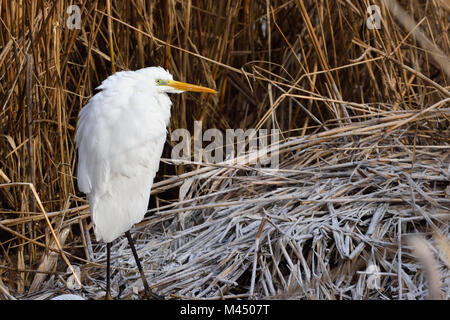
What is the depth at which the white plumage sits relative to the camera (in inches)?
67.3

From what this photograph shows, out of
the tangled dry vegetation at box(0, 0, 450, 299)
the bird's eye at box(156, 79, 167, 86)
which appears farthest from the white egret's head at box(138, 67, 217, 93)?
the tangled dry vegetation at box(0, 0, 450, 299)

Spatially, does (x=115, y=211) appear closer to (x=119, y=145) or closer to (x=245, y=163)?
(x=119, y=145)

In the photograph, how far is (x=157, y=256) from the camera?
77.5 inches

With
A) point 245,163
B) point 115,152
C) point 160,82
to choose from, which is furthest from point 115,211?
point 245,163

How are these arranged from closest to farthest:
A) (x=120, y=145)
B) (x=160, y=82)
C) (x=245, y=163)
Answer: (x=120, y=145), (x=160, y=82), (x=245, y=163)

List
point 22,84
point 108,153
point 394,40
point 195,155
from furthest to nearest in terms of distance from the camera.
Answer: point 195,155, point 394,40, point 22,84, point 108,153

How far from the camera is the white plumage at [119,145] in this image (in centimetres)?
171

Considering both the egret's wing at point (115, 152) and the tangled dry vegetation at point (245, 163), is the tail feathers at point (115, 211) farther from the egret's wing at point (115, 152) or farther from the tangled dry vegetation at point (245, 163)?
the tangled dry vegetation at point (245, 163)

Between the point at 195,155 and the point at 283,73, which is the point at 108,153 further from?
the point at 283,73

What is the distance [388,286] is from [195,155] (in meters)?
0.93

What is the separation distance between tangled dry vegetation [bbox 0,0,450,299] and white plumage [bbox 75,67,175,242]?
0.15 m

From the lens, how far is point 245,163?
2.14m

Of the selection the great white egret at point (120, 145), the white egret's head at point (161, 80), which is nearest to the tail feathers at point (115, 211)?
the great white egret at point (120, 145)
